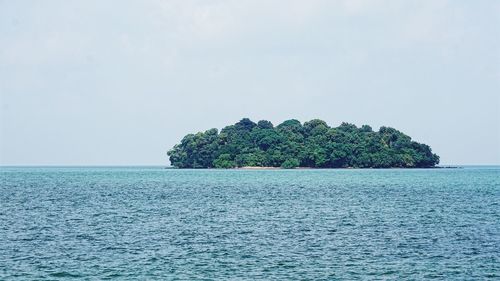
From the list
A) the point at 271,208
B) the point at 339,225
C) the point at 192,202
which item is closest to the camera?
the point at 339,225

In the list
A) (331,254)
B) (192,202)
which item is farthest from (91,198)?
(331,254)

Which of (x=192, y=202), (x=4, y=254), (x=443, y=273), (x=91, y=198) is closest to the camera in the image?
(x=443, y=273)

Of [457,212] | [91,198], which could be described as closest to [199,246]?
[457,212]

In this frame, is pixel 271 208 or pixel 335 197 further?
pixel 335 197

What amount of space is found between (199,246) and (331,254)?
8482mm

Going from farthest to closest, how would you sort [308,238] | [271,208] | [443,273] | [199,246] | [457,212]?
[271,208] → [457,212] → [308,238] → [199,246] → [443,273]

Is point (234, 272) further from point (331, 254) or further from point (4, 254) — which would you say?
point (4, 254)

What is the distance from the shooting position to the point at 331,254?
39969mm

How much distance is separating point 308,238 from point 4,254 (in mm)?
19114

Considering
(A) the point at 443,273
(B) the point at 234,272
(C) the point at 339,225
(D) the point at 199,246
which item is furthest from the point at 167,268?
(C) the point at 339,225

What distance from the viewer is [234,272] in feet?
114

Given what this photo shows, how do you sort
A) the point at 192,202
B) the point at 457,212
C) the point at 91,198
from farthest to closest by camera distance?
the point at 91,198, the point at 192,202, the point at 457,212

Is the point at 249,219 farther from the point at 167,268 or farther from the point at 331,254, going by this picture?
the point at 167,268

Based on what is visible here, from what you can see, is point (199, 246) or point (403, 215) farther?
point (403, 215)
